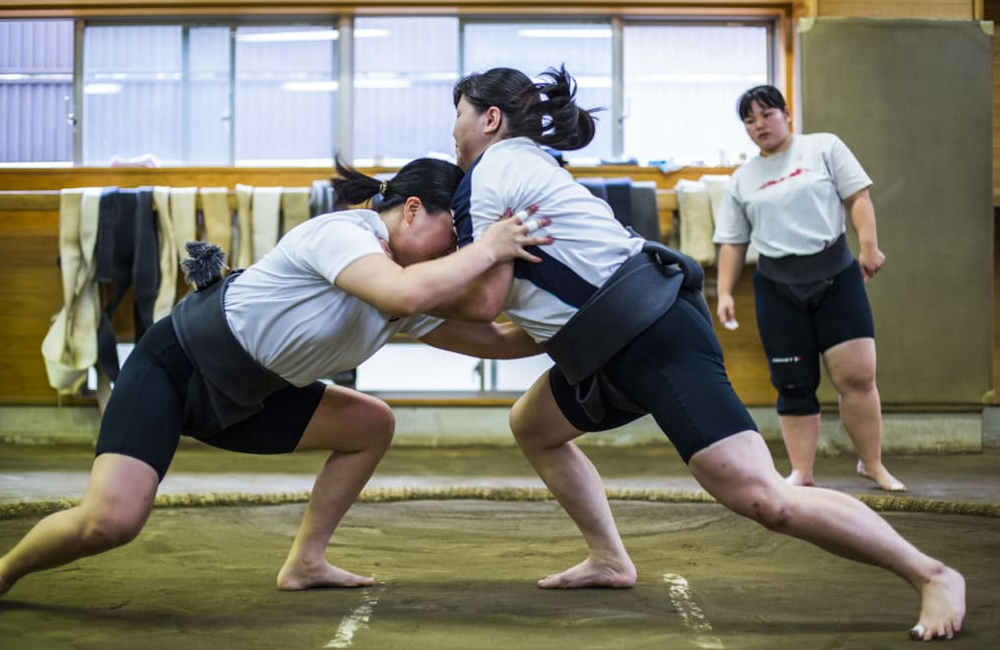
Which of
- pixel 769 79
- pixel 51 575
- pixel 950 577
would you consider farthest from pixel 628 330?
pixel 769 79

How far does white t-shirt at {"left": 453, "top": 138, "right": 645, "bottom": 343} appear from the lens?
172 cm

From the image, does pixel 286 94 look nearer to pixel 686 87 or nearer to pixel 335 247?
pixel 686 87

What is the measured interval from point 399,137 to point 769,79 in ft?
5.57

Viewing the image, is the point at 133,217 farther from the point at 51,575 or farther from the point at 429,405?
the point at 51,575

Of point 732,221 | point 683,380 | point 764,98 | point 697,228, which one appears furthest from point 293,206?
point 683,380

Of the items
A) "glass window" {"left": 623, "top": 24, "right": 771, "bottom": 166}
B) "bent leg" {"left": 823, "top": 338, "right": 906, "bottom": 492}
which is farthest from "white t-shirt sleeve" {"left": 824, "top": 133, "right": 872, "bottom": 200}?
"glass window" {"left": 623, "top": 24, "right": 771, "bottom": 166}

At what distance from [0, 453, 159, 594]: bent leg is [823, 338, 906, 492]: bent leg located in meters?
2.11

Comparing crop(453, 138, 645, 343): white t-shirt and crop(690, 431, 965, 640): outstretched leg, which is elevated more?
crop(453, 138, 645, 343): white t-shirt

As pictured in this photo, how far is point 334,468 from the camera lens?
2025 millimetres

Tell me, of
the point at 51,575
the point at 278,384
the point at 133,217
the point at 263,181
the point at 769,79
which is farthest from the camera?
the point at 769,79

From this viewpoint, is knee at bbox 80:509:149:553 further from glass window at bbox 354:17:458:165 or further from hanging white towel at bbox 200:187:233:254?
glass window at bbox 354:17:458:165

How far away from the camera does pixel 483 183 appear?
5.77ft

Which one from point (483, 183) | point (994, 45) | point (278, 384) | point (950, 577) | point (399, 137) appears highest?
point (994, 45)

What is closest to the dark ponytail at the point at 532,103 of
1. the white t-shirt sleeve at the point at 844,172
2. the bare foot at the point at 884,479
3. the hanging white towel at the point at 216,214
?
the white t-shirt sleeve at the point at 844,172
